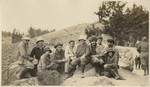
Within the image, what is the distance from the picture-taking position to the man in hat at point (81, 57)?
6.12 metres

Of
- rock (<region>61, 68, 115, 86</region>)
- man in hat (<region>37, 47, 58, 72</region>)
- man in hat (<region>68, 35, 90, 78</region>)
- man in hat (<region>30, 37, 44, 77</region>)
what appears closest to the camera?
rock (<region>61, 68, 115, 86</region>)

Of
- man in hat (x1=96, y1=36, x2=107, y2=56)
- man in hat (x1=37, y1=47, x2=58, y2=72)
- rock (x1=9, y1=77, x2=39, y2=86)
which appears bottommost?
rock (x1=9, y1=77, x2=39, y2=86)

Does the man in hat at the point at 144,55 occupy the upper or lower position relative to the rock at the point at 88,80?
upper

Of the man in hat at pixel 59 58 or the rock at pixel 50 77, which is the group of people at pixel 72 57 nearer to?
the man in hat at pixel 59 58

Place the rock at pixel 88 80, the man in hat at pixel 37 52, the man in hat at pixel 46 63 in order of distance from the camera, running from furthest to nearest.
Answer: the man in hat at pixel 37 52 < the man in hat at pixel 46 63 < the rock at pixel 88 80

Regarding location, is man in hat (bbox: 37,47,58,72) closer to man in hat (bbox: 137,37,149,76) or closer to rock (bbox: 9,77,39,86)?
rock (bbox: 9,77,39,86)

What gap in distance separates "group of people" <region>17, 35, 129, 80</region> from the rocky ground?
0.12 m

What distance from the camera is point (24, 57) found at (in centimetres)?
636

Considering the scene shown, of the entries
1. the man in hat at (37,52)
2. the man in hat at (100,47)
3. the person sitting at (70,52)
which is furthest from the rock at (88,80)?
the man in hat at (37,52)

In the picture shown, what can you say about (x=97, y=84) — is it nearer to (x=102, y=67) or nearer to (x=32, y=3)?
(x=102, y=67)

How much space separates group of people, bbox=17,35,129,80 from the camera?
6.11 m

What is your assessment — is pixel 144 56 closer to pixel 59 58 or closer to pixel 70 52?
pixel 70 52

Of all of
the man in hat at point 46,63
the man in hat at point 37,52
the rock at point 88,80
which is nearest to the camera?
the rock at point 88,80

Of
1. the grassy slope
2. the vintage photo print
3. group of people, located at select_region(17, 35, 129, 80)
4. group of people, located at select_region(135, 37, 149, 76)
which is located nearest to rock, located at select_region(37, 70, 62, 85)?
the vintage photo print
